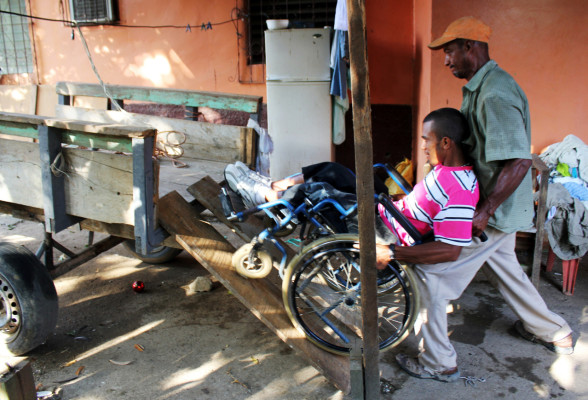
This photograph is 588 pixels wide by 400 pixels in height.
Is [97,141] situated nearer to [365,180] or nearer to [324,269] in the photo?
[324,269]

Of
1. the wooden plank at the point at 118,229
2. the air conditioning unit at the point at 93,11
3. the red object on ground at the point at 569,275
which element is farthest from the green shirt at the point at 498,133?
the air conditioning unit at the point at 93,11

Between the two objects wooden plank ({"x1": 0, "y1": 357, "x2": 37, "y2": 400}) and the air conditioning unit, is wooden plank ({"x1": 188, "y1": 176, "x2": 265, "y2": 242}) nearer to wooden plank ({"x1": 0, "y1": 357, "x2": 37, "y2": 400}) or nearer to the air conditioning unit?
wooden plank ({"x1": 0, "y1": 357, "x2": 37, "y2": 400})

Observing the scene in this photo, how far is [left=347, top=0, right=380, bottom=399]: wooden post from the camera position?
205 cm

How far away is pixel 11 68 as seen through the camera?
880 centimetres

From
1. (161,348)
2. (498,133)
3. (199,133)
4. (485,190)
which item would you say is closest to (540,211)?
(485,190)

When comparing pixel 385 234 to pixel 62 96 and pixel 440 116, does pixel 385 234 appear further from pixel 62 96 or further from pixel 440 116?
pixel 62 96

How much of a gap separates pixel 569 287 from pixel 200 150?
10.2 feet

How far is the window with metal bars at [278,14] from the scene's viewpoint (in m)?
6.64

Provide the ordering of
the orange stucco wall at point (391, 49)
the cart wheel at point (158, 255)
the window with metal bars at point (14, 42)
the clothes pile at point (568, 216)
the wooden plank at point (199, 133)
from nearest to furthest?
the clothes pile at point (568, 216)
the wooden plank at point (199, 133)
the cart wheel at point (158, 255)
the orange stucco wall at point (391, 49)
the window with metal bars at point (14, 42)

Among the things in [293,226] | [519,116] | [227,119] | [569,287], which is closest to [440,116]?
[519,116]

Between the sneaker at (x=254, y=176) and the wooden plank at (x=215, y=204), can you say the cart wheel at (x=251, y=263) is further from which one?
the sneaker at (x=254, y=176)

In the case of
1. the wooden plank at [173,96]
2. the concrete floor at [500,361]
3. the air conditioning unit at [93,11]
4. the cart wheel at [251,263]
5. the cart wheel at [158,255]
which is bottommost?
the concrete floor at [500,361]

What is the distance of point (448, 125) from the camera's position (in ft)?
9.09

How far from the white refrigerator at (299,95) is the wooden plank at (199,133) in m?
2.12
